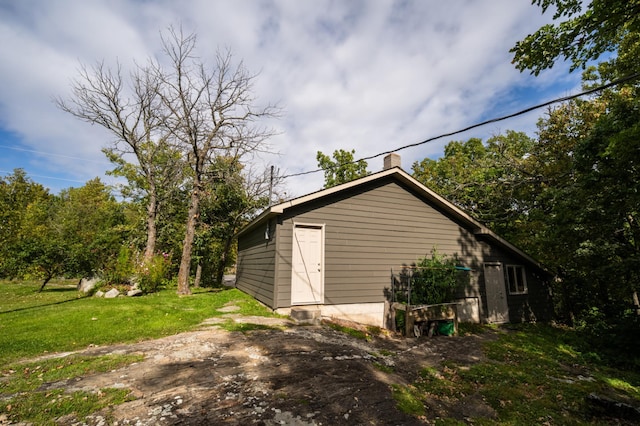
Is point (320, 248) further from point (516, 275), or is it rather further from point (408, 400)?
point (516, 275)

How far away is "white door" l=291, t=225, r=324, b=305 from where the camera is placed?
8.36m

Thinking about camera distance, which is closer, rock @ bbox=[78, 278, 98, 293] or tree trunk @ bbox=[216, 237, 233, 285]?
rock @ bbox=[78, 278, 98, 293]

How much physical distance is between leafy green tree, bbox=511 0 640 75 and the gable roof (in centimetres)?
449

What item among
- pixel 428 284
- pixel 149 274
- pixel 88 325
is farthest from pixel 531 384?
pixel 149 274

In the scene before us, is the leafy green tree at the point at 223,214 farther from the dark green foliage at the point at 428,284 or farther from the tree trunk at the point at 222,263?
the dark green foliage at the point at 428,284

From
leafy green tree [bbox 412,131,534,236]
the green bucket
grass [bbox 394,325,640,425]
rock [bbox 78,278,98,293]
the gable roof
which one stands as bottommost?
grass [bbox 394,325,640,425]

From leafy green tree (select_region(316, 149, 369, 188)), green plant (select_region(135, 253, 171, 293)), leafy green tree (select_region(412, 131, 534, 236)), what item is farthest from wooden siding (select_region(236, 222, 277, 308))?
leafy green tree (select_region(316, 149, 369, 188))

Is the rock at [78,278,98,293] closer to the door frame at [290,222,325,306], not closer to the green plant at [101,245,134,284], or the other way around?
the green plant at [101,245,134,284]

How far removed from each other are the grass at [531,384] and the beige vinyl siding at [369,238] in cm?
354

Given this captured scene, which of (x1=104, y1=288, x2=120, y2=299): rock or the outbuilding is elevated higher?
the outbuilding

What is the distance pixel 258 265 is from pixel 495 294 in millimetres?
9731

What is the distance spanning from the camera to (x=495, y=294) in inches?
451

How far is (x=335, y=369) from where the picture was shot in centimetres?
469

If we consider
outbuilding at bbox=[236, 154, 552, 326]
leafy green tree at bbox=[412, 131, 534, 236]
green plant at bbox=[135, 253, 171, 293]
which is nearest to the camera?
outbuilding at bbox=[236, 154, 552, 326]
